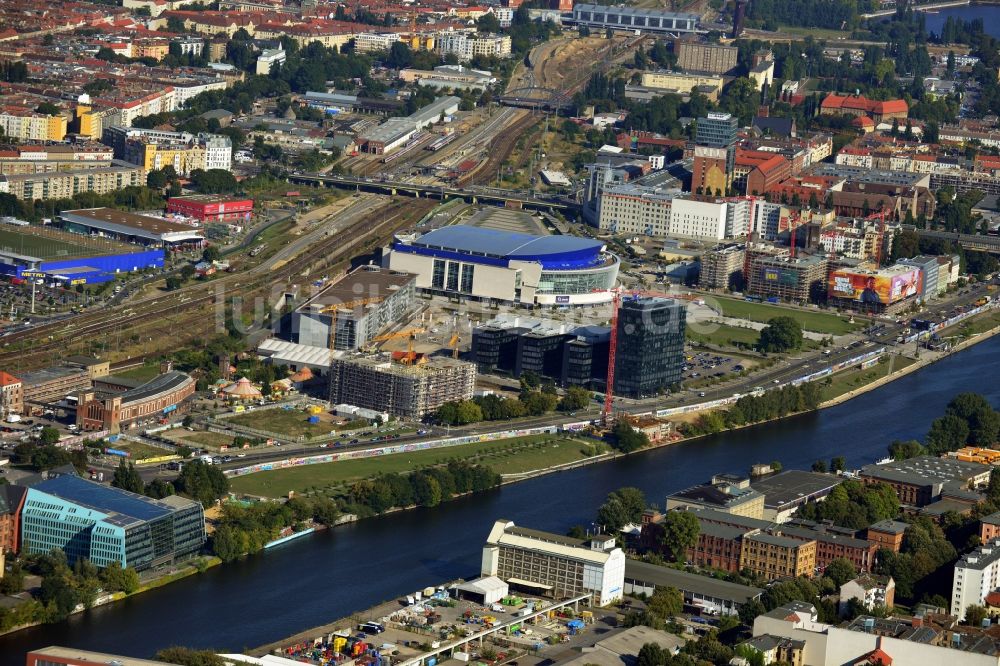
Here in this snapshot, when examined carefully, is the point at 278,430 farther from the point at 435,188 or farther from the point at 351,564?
the point at 435,188

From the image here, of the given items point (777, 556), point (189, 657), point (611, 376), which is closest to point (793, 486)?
point (777, 556)

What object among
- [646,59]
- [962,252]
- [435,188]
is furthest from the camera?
[646,59]

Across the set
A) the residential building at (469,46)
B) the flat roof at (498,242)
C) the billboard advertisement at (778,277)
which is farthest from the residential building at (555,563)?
the residential building at (469,46)

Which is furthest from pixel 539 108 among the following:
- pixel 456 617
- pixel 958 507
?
pixel 456 617

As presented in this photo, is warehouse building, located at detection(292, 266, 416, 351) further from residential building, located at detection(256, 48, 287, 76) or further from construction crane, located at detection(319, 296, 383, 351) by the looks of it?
residential building, located at detection(256, 48, 287, 76)

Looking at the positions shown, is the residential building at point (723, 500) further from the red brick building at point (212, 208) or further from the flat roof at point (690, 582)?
the red brick building at point (212, 208)

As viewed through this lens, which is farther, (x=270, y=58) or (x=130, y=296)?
(x=270, y=58)
